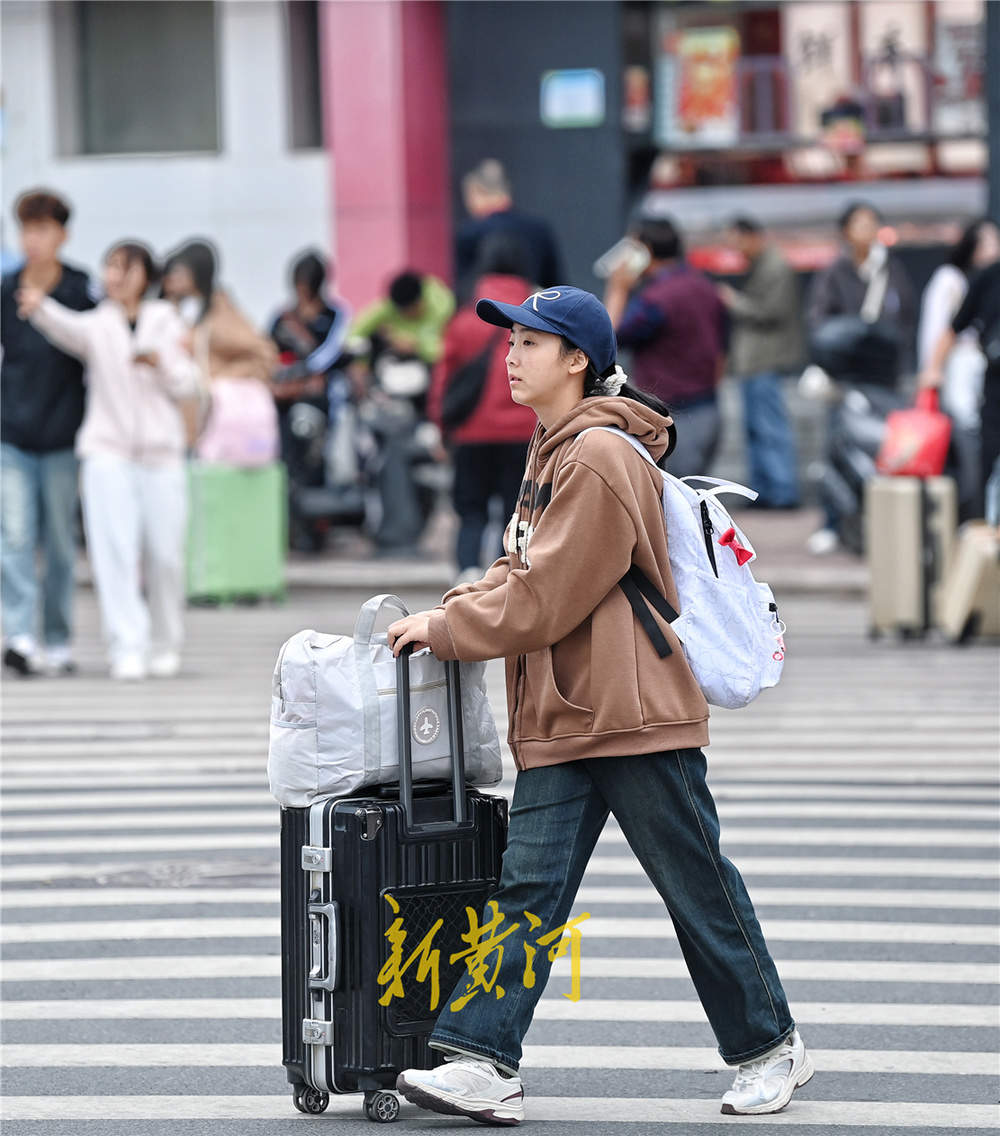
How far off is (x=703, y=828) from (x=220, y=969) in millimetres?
1981

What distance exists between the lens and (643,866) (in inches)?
188

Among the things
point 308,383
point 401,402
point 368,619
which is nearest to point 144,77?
point 308,383

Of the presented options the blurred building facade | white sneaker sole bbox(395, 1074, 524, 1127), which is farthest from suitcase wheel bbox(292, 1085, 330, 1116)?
the blurred building facade

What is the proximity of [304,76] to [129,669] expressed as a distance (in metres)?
12.0

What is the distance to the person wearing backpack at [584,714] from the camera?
4684mm

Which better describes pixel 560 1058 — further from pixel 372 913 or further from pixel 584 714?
pixel 584 714

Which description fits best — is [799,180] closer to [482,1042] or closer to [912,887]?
[912,887]

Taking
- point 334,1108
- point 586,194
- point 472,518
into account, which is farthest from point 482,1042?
point 586,194

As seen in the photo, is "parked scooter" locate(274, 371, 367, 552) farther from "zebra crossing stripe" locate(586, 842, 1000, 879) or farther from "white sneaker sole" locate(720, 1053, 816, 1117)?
"white sneaker sole" locate(720, 1053, 816, 1117)

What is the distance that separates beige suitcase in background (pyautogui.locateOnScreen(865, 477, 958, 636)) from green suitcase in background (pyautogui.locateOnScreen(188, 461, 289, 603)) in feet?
12.9

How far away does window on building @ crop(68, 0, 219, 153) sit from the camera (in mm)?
23156

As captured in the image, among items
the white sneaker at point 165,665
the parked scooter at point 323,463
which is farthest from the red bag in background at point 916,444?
the parked scooter at point 323,463

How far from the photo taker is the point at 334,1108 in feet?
16.6

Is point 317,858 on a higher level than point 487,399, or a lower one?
lower
